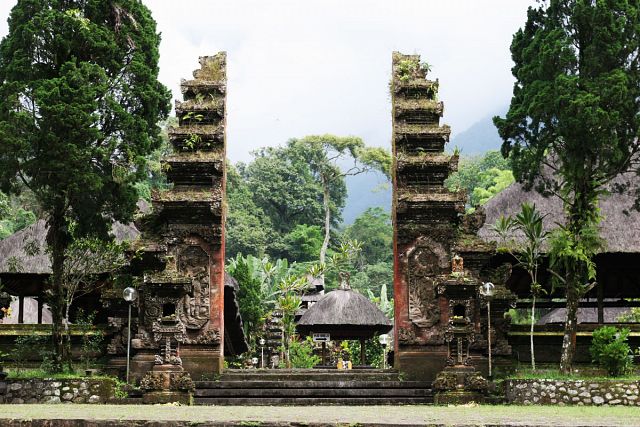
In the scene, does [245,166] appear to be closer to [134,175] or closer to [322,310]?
[322,310]

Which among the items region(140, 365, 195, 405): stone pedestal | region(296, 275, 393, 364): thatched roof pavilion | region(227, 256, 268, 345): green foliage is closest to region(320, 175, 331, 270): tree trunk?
region(227, 256, 268, 345): green foliage

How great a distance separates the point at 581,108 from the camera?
18.3 m

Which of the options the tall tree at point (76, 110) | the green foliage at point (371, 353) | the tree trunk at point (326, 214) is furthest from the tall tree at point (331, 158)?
the tall tree at point (76, 110)

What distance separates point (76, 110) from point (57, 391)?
16.3 ft

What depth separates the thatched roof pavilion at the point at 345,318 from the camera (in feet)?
96.6

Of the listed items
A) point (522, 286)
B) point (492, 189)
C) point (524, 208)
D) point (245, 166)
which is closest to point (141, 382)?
point (524, 208)

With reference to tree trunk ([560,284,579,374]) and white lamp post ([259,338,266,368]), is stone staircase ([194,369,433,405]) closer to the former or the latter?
tree trunk ([560,284,579,374])

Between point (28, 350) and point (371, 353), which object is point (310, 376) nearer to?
point (28, 350)

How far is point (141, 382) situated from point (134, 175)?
→ 13.5 feet

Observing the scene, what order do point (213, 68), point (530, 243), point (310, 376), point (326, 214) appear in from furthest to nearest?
1. point (326, 214)
2. point (213, 68)
3. point (530, 243)
4. point (310, 376)

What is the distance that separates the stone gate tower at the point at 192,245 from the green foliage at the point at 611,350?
275 inches

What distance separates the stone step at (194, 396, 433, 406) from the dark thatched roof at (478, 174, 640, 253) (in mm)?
6970

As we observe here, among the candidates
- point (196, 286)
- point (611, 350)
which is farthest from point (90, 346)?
point (611, 350)

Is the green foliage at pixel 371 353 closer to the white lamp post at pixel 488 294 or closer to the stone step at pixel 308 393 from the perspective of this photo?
the white lamp post at pixel 488 294
